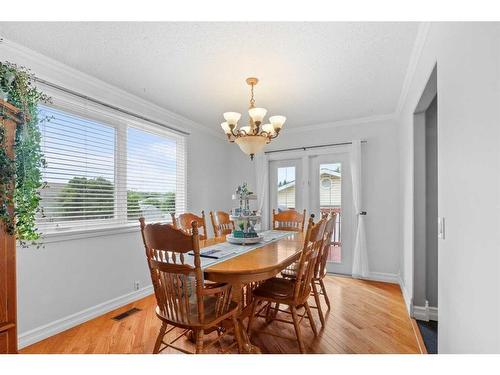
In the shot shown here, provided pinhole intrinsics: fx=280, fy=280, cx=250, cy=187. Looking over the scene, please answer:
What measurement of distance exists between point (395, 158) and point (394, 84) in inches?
52.0

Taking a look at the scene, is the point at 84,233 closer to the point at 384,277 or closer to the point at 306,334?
the point at 306,334

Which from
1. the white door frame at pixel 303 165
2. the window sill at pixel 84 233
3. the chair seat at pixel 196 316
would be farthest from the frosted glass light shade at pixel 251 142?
the white door frame at pixel 303 165

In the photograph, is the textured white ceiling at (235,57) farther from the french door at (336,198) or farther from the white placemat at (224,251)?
the white placemat at (224,251)

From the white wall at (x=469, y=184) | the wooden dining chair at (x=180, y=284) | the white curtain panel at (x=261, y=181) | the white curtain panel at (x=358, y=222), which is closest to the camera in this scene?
the white wall at (x=469, y=184)

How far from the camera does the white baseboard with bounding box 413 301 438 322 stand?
Result: 2631 millimetres

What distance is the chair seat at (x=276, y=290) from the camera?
2174 millimetres

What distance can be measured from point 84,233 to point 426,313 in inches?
132

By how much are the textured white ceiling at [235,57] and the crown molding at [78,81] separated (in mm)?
78

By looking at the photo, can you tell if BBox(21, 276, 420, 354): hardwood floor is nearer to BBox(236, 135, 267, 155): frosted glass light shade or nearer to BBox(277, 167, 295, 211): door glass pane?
BBox(236, 135, 267, 155): frosted glass light shade

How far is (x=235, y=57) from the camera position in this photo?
2.31m

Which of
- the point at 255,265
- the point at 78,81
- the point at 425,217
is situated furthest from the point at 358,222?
the point at 78,81

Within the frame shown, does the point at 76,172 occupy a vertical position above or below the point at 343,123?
below

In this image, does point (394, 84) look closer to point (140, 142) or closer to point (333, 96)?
point (333, 96)
